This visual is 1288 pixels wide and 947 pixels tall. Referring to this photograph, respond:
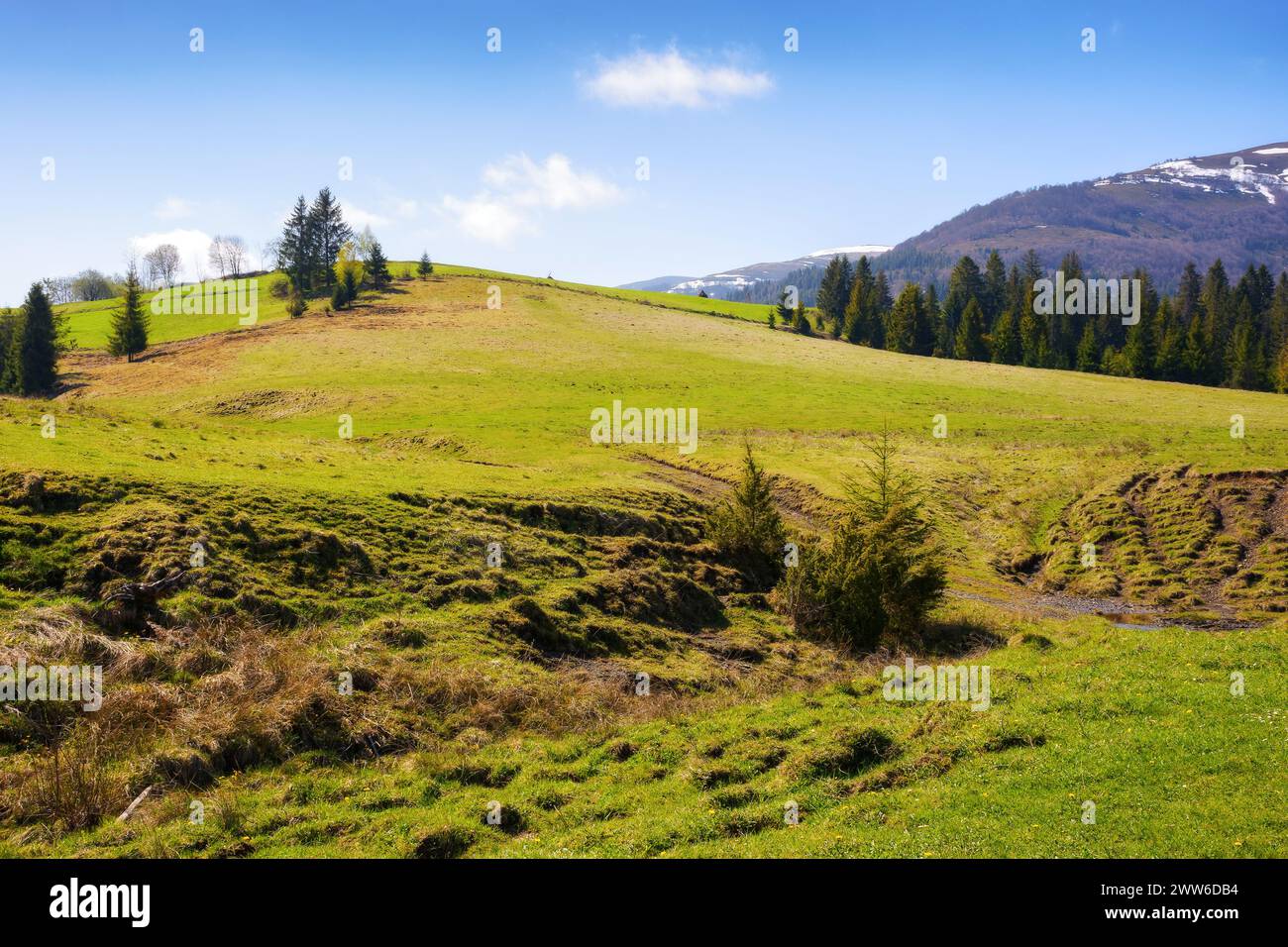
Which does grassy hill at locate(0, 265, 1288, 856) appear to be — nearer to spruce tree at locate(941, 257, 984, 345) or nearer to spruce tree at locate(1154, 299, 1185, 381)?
spruce tree at locate(1154, 299, 1185, 381)

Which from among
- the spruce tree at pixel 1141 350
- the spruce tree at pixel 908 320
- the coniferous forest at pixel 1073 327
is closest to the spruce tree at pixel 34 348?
the coniferous forest at pixel 1073 327

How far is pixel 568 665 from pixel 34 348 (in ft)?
260

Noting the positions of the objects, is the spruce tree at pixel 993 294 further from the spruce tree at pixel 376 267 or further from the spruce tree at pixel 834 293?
the spruce tree at pixel 376 267

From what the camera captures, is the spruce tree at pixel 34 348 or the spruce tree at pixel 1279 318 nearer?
the spruce tree at pixel 34 348

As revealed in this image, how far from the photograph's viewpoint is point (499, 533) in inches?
1015

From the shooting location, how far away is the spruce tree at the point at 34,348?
7031 cm

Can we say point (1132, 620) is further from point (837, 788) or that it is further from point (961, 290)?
point (961, 290)

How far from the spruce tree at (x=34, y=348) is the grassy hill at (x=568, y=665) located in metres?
50.0

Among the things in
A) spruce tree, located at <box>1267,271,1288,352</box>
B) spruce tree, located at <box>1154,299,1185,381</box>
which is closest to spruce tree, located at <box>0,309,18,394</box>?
spruce tree, located at <box>1154,299,1185,381</box>

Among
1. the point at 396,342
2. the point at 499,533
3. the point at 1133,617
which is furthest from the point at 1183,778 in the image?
the point at 396,342

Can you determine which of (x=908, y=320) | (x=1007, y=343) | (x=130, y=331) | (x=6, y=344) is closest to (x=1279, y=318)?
(x=1007, y=343)

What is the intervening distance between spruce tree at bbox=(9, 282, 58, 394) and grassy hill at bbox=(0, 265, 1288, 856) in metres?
50.0

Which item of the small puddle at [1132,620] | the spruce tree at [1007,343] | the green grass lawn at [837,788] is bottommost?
the small puddle at [1132,620]

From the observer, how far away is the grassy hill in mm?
11047
